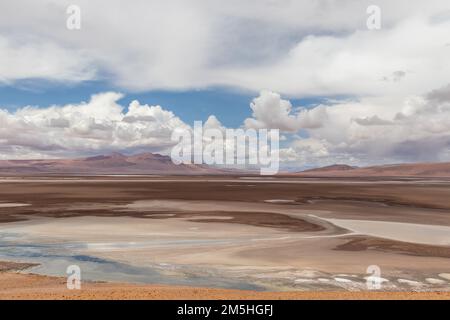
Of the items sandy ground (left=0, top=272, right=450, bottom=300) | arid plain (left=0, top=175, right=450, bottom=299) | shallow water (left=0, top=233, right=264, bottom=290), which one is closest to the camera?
sandy ground (left=0, top=272, right=450, bottom=300)

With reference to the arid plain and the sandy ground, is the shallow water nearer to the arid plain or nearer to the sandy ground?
the arid plain

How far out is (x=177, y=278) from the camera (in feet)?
46.4

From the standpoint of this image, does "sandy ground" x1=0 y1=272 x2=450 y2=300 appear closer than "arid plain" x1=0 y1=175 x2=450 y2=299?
Yes

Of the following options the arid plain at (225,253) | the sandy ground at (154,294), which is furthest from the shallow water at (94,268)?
the sandy ground at (154,294)

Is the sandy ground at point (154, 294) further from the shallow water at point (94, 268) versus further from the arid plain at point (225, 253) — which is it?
the shallow water at point (94, 268)

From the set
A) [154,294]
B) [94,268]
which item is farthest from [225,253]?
[154,294]

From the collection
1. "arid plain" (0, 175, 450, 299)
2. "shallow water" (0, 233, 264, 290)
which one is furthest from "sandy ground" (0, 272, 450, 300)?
"shallow water" (0, 233, 264, 290)

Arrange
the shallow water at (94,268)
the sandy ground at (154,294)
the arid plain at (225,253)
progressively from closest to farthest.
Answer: the sandy ground at (154,294) < the arid plain at (225,253) < the shallow water at (94,268)

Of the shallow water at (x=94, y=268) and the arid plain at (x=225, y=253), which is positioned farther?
the shallow water at (x=94, y=268)

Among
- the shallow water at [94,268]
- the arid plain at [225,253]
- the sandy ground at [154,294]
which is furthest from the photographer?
the shallow water at [94,268]

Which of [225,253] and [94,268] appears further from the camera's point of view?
[225,253]

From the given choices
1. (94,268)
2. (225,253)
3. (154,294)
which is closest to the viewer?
(154,294)

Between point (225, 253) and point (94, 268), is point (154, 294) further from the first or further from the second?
point (225, 253)
